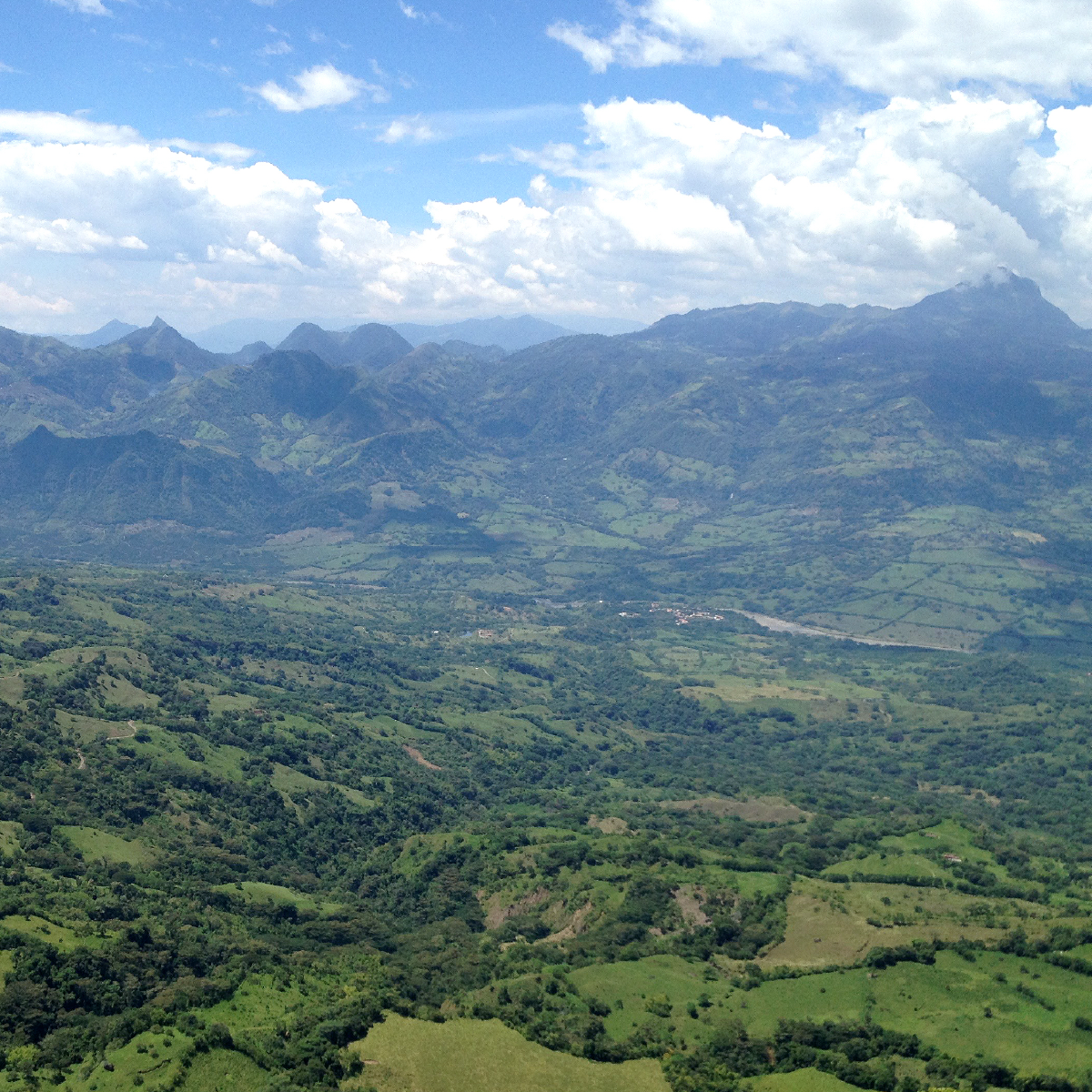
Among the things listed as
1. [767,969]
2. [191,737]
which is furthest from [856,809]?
[191,737]

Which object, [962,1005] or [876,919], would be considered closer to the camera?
[962,1005]

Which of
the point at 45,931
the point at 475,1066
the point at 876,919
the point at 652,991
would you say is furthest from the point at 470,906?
the point at 45,931

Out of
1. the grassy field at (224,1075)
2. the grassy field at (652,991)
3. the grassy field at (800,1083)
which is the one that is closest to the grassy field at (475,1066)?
the grassy field at (224,1075)

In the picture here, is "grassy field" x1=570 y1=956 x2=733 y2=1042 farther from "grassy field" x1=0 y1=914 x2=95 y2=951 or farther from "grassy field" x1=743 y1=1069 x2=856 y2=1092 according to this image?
"grassy field" x1=0 y1=914 x2=95 y2=951

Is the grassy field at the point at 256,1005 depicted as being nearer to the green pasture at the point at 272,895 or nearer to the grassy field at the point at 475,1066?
the grassy field at the point at 475,1066

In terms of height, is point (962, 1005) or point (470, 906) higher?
point (962, 1005)

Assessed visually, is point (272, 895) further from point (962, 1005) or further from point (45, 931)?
point (962, 1005)

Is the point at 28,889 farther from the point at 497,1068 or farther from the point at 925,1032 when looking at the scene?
the point at 925,1032

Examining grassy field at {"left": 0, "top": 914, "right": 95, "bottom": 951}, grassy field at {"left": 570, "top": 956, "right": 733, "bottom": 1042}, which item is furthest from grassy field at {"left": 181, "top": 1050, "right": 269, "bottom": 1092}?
grassy field at {"left": 570, "top": 956, "right": 733, "bottom": 1042}

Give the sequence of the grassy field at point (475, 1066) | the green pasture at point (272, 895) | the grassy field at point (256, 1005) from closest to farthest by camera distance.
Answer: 1. the grassy field at point (475, 1066)
2. the grassy field at point (256, 1005)
3. the green pasture at point (272, 895)
